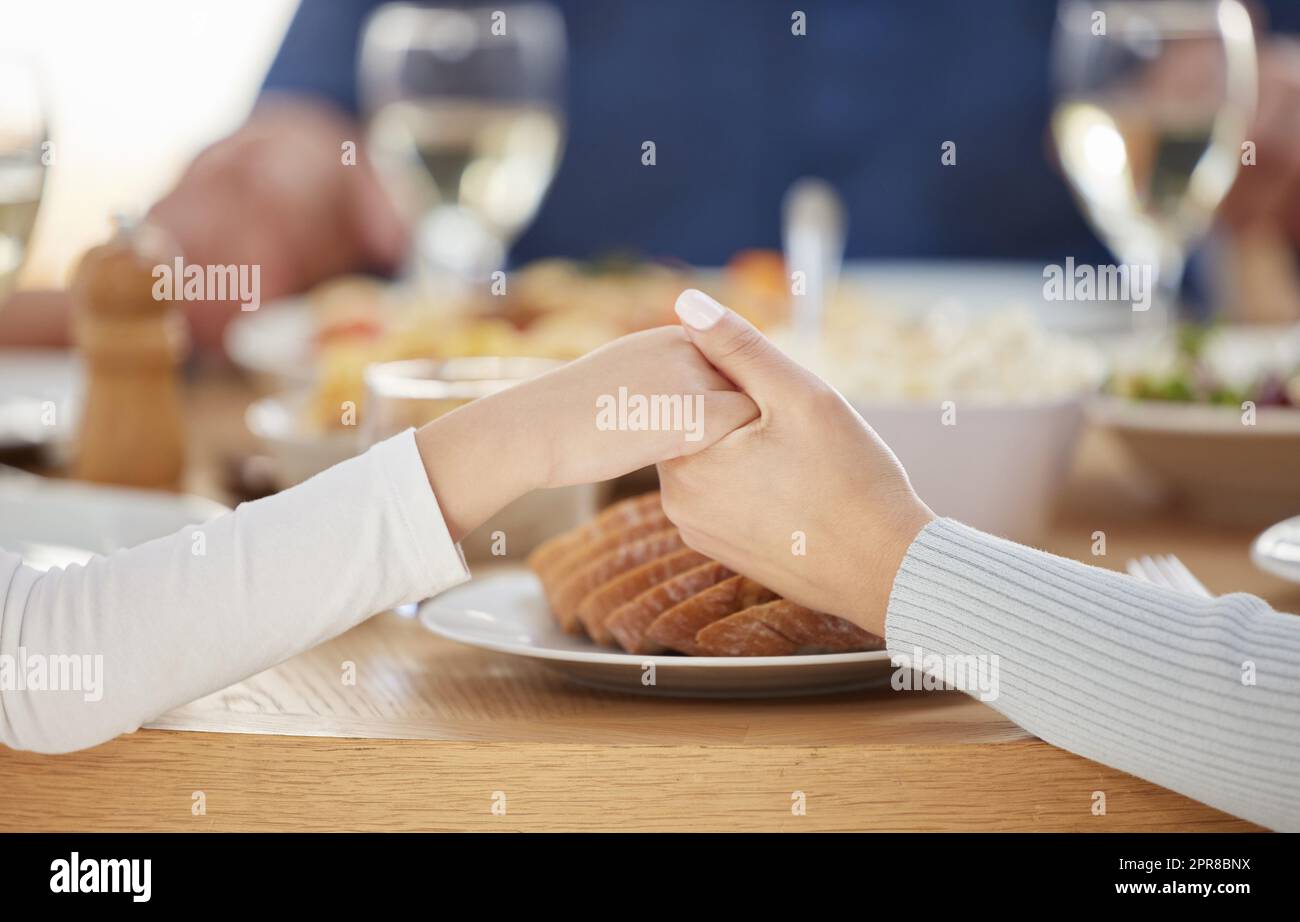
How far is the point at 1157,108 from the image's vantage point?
4.12 feet

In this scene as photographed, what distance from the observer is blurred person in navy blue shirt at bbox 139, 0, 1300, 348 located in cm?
303

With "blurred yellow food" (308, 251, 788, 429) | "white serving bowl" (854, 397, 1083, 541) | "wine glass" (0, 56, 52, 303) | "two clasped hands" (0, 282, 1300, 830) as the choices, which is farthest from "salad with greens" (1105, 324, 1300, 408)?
"wine glass" (0, 56, 52, 303)

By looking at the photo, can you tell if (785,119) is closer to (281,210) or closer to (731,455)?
(281,210)

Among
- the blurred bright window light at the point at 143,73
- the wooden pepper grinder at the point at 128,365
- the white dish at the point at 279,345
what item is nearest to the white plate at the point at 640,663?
the wooden pepper grinder at the point at 128,365

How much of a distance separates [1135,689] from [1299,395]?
574 mm

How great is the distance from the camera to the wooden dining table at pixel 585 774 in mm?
577

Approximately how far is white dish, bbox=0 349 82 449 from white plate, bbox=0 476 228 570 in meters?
0.20

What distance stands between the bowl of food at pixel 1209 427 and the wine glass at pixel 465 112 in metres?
0.75

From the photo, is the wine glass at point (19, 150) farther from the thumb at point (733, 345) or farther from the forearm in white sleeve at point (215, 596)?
the thumb at point (733, 345)

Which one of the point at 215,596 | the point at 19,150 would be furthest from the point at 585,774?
the point at 19,150

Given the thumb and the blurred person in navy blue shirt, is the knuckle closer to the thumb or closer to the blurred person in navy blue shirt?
the thumb

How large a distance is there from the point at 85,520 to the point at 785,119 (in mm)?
2529

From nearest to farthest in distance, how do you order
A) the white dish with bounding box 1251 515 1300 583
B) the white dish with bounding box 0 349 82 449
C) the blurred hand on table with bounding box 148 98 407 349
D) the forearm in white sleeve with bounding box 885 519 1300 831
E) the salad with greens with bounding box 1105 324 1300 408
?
the forearm in white sleeve with bounding box 885 519 1300 831, the white dish with bounding box 1251 515 1300 583, the salad with greens with bounding box 1105 324 1300 408, the white dish with bounding box 0 349 82 449, the blurred hand on table with bounding box 148 98 407 349
